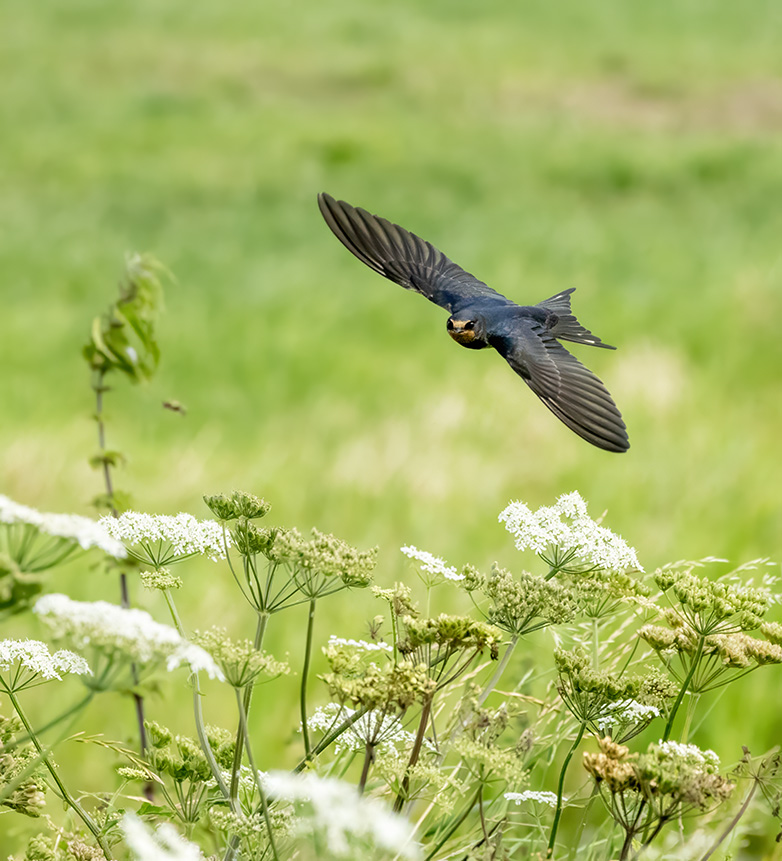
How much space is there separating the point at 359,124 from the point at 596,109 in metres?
6.52

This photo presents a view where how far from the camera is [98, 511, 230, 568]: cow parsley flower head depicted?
1.46 metres

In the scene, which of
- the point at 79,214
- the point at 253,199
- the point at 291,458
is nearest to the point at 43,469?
the point at 291,458

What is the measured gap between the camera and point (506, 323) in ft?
8.11

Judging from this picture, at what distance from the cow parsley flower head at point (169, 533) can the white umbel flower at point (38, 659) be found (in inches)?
6.3

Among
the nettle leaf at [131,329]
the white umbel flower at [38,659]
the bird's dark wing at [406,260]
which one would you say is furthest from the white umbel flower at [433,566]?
the bird's dark wing at [406,260]

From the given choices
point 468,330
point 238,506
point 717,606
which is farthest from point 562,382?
point 238,506

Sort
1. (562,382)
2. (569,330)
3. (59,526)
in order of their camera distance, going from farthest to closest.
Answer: (569,330)
(562,382)
(59,526)

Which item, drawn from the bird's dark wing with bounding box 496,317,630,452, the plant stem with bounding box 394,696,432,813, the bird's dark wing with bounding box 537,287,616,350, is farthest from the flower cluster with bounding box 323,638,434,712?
the bird's dark wing with bounding box 537,287,616,350

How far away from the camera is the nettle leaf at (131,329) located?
2258 millimetres

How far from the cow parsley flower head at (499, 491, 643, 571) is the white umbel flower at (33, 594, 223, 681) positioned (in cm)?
66

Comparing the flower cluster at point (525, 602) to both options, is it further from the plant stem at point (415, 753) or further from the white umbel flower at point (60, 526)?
the white umbel flower at point (60, 526)

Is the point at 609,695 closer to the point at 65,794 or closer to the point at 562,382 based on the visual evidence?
the point at 65,794

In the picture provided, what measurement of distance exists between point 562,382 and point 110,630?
129 cm

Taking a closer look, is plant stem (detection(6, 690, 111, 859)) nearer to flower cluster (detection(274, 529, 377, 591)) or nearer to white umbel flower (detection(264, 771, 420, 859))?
flower cluster (detection(274, 529, 377, 591))
